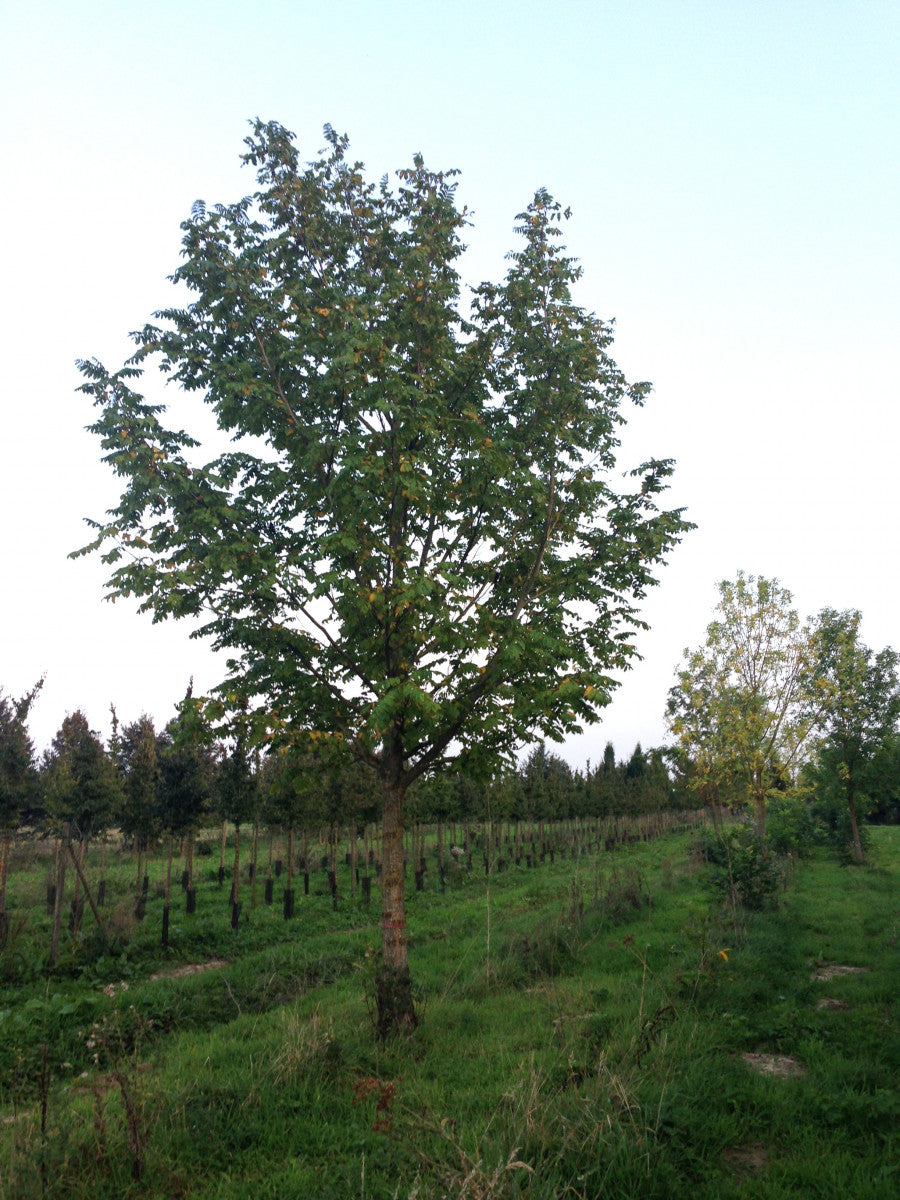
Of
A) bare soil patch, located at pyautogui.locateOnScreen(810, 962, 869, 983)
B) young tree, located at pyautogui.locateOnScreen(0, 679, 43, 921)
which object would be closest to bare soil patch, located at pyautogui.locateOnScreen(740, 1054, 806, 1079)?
bare soil patch, located at pyautogui.locateOnScreen(810, 962, 869, 983)

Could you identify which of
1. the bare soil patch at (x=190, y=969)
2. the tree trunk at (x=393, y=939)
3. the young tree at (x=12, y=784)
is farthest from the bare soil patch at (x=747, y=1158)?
the young tree at (x=12, y=784)

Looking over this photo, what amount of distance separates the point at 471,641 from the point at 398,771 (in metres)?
2.37

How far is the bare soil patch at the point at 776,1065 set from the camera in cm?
651

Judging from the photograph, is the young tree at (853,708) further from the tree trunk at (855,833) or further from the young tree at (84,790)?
the young tree at (84,790)

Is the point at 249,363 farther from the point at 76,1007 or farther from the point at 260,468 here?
the point at 76,1007

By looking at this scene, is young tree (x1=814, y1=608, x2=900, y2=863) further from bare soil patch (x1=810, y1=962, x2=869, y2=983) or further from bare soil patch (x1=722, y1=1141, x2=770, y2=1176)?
bare soil patch (x1=722, y1=1141, x2=770, y2=1176)

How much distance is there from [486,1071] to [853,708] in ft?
72.9

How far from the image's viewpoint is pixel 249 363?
8492mm

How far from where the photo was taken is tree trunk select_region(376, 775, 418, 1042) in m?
8.17

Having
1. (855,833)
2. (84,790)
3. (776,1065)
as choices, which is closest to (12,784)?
(84,790)

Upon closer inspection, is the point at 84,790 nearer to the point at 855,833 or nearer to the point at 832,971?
the point at 832,971

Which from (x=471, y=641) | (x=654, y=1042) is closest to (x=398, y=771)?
(x=471, y=641)

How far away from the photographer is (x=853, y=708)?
2395cm

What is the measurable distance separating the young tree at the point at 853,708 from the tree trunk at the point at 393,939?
19733 mm
